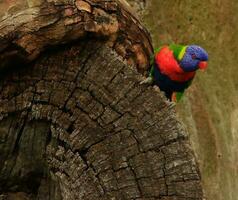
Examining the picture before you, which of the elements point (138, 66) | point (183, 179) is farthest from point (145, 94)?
point (138, 66)

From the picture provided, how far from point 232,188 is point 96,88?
4.39m

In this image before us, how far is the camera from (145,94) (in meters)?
2.71

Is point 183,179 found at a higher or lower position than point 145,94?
lower

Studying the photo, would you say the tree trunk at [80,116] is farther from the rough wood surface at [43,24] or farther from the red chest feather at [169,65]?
the red chest feather at [169,65]

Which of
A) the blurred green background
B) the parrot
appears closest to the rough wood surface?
the parrot

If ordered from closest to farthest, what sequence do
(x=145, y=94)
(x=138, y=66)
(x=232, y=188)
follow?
(x=145, y=94), (x=138, y=66), (x=232, y=188)

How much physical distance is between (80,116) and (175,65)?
3.53ft

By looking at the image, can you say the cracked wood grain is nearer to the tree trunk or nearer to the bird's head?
the tree trunk

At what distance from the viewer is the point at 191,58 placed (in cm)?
357

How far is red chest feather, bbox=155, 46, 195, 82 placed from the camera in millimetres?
3561

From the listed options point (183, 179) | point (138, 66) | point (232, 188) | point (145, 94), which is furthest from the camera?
point (232, 188)

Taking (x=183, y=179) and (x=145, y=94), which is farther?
(x=145, y=94)

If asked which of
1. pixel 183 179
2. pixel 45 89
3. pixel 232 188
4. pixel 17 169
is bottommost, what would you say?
pixel 232 188

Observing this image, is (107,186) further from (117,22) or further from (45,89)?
(117,22)
